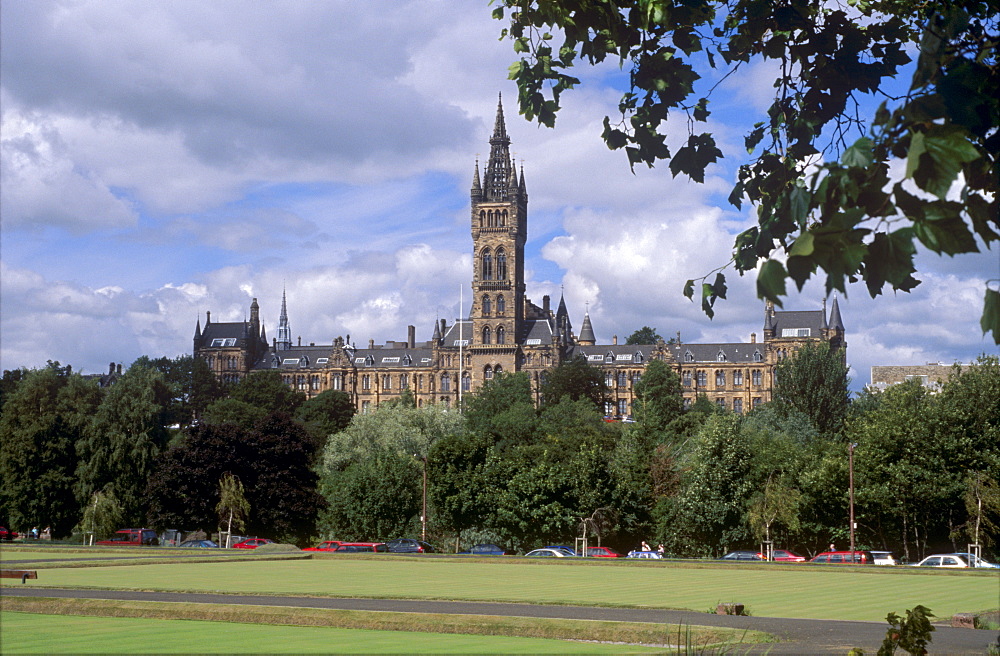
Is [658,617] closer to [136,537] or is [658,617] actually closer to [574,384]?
[136,537]

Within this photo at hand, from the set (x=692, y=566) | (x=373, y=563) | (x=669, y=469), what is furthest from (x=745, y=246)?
(x=669, y=469)

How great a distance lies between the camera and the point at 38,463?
73.9 meters

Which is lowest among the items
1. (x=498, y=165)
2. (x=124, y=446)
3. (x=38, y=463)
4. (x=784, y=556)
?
(x=784, y=556)

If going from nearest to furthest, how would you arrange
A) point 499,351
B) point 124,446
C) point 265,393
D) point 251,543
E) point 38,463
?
1. point 251,543
2. point 38,463
3. point 124,446
4. point 265,393
5. point 499,351

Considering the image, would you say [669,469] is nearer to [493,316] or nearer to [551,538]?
[551,538]

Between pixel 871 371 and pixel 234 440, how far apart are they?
135 metres

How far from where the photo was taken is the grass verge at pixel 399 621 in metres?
18.9

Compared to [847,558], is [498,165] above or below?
above

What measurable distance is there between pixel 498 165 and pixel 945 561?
13619 cm

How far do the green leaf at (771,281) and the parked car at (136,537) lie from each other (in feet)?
229

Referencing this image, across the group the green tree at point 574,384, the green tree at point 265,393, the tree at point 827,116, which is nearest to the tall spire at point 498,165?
the green tree at point 574,384

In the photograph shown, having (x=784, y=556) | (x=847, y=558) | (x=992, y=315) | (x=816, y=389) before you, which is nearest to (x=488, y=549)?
(x=784, y=556)

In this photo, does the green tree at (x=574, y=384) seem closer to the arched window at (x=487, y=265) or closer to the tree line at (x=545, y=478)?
the arched window at (x=487, y=265)

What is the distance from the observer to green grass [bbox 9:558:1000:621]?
27719 millimetres
